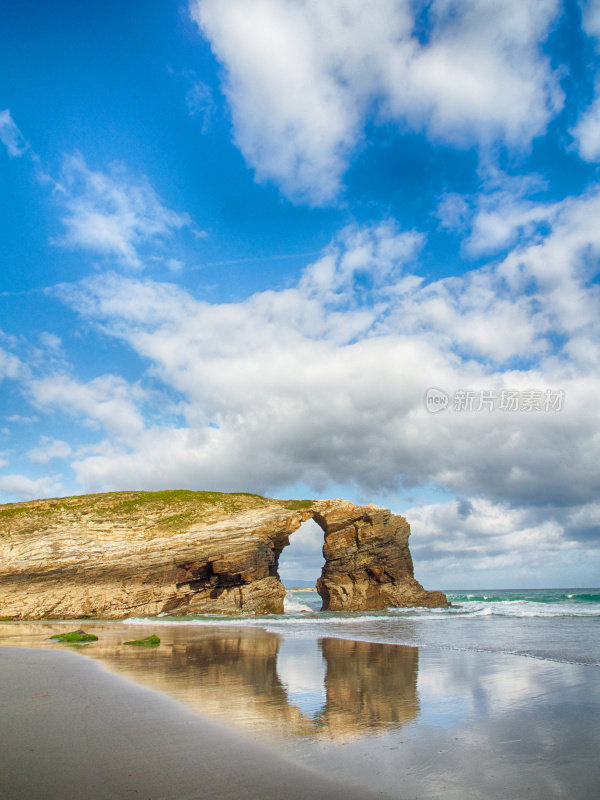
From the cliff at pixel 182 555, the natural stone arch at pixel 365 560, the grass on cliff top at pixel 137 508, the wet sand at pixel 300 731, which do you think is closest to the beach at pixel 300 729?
the wet sand at pixel 300 731

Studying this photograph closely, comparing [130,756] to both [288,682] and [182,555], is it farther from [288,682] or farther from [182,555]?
[182,555]

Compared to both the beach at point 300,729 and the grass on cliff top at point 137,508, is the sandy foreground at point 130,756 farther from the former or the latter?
the grass on cliff top at point 137,508

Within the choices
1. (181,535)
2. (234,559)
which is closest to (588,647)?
(234,559)

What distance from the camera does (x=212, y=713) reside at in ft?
22.8

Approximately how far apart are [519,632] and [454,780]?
2128 centimetres

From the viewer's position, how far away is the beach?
4234mm

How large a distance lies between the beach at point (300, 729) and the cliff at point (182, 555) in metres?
31.1

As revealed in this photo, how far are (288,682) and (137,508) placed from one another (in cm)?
4072

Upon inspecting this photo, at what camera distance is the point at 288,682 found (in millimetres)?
9773

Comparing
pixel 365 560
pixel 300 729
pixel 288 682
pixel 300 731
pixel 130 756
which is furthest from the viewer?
pixel 365 560

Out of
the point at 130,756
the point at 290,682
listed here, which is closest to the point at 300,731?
the point at 130,756

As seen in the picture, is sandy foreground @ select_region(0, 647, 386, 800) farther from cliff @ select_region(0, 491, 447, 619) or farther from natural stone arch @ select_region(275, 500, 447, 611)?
natural stone arch @ select_region(275, 500, 447, 611)

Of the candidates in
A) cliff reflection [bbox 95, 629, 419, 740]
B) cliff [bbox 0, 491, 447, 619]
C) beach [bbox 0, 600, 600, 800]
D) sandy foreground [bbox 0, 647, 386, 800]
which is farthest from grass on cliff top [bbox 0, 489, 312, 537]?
sandy foreground [bbox 0, 647, 386, 800]

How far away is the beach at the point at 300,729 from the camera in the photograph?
4.23 m
